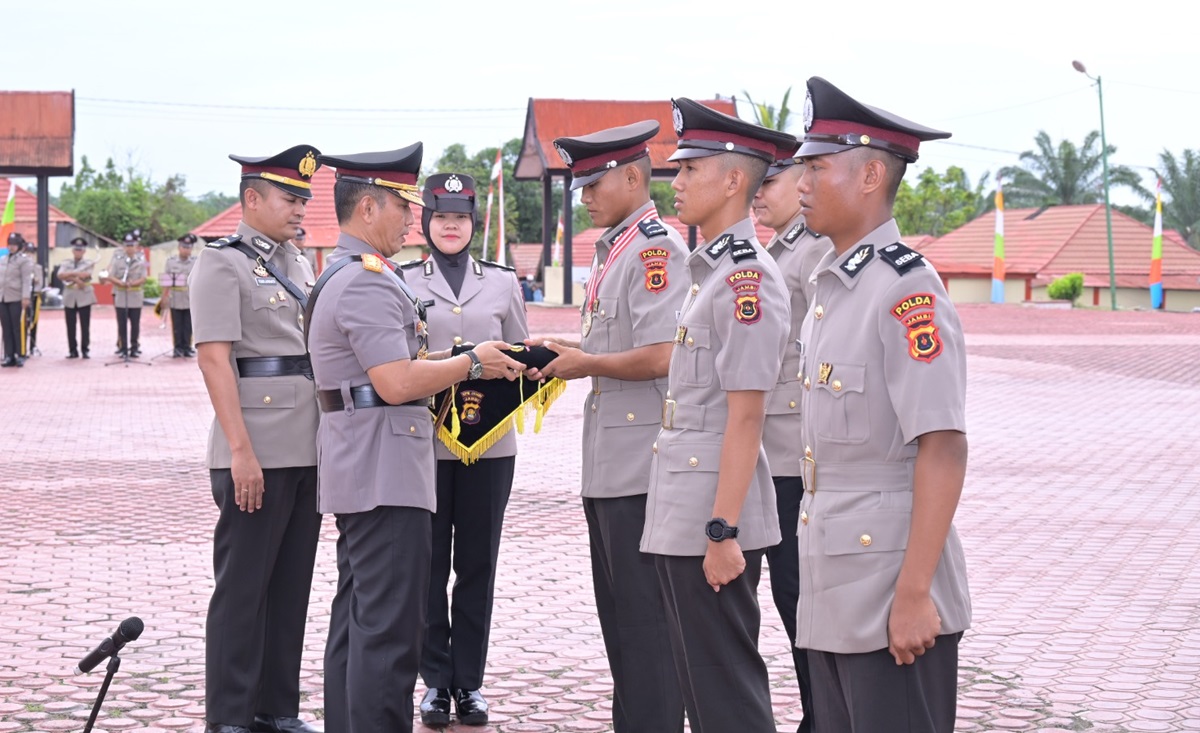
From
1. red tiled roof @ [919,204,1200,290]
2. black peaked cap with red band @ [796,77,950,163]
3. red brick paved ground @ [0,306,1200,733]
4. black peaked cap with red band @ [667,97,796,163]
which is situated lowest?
red brick paved ground @ [0,306,1200,733]

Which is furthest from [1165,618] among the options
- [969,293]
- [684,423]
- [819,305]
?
[969,293]

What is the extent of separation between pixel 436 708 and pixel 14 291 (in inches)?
711

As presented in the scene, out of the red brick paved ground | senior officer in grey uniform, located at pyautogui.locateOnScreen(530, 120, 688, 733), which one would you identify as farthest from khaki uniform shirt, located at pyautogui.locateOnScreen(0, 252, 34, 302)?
senior officer in grey uniform, located at pyautogui.locateOnScreen(530, 120, 688, 733)

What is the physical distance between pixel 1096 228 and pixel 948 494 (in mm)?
59704

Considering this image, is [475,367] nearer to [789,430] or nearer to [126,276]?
[789,430]

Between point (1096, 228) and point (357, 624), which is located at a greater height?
point (1096, 228)

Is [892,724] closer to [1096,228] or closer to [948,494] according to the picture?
[948,494]

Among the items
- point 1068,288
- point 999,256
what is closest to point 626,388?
point 999,256

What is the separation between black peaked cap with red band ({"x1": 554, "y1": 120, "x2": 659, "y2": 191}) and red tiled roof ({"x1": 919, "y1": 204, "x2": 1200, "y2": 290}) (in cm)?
5116

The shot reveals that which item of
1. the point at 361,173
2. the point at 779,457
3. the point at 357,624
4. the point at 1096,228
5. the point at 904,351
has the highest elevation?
the point at 1096,228

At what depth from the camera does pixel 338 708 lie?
4324 millimetres

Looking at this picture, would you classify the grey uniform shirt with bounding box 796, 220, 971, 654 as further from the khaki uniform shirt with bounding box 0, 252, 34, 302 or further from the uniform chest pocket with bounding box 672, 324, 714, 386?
the khaki uniform shirt with bounding box 0, 252, 34, 302

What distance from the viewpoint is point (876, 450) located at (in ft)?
9.62

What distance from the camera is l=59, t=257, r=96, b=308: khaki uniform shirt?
21.8m
